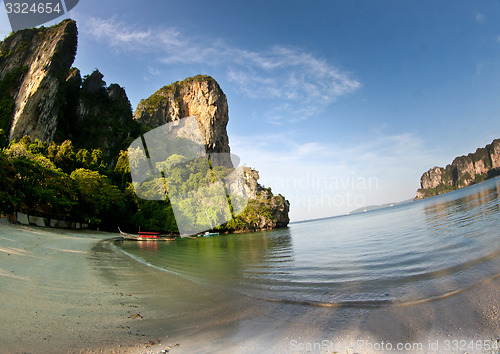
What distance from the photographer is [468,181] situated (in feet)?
504

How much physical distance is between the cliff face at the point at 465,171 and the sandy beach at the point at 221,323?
200 meters

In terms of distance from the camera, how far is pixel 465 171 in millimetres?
160375

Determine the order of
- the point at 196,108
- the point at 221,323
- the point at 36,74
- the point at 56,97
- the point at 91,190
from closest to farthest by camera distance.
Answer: the point at 221,323
the point at 91,190
the point at 36,74
the point at 56,97
the point at 196,108

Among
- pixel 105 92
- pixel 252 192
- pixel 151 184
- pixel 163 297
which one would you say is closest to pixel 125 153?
pixel 151 184

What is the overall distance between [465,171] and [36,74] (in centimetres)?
22220

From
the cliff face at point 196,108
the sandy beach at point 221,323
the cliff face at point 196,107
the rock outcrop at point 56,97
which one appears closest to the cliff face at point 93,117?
the rock outcrop at point 56,97

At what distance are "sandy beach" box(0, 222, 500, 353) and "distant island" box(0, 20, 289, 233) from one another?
68.6 ft

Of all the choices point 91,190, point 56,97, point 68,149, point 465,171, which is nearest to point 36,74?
point 56,97

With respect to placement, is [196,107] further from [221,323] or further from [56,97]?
[221,323]

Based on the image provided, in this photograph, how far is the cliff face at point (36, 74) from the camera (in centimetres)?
4638

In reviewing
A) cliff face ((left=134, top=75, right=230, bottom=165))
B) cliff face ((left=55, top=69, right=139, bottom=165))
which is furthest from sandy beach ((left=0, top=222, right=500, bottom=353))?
cliff face ((left=134, top=75, right=230, bottom=165))

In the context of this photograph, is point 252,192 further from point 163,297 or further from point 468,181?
point 468,181

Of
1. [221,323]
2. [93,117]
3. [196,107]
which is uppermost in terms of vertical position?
[196,107]

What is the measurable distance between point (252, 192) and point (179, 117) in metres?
46.2
